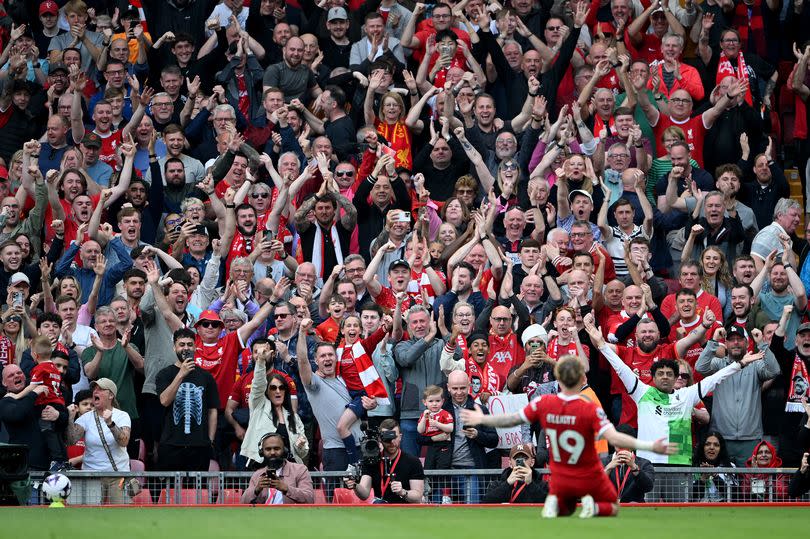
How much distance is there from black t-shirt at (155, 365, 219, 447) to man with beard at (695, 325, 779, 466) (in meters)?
5.67

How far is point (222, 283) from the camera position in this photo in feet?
63.0

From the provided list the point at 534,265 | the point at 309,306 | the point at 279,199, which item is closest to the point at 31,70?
the point at 279,199

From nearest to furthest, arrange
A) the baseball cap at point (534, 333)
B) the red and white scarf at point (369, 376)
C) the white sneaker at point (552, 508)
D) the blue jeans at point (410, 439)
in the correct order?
1. the white sneaker at point (552, 508)
2. the blue jeans at point (410, 439)
3. the red and white scarf at point (369, 376)
4. the baseball cap at point (534, 333)

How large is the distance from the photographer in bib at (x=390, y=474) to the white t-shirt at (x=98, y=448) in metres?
2.65

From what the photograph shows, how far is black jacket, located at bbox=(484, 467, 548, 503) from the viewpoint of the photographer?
603 inches

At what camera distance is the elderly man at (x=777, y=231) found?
19.3m

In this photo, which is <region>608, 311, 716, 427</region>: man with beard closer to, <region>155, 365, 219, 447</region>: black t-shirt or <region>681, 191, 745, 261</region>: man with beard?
<region>681, 191, 745, 261</region>: man with beard

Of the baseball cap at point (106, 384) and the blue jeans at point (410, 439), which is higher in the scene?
the baseball cap at point (106, 384)

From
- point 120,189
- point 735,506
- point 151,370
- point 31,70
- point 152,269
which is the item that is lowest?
point 735,506

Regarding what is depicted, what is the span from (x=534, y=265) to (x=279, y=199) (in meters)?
3.41

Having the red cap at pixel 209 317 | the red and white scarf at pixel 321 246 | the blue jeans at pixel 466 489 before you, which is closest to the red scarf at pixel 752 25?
the red and white scarf at pixel 321 246

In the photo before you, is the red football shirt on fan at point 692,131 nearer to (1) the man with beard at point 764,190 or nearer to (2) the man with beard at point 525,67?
(1) the man with beard at point 764,190

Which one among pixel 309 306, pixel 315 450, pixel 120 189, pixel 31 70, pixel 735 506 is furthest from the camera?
pixel 31 70

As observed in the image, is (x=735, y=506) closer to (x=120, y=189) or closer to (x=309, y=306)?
(x=309, y=306)
